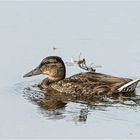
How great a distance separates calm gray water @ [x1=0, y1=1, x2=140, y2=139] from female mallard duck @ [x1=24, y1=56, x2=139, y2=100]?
35cm

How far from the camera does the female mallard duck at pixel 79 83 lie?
46.5 ft

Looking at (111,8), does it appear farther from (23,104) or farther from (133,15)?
(23,104)

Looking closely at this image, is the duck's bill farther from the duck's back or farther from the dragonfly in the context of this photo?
the dragonfly

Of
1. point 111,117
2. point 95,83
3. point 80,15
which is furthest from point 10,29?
point 111,117

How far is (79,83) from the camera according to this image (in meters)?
14.6

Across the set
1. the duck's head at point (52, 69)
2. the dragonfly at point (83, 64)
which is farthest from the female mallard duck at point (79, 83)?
the dragonfly at point (83, 64)

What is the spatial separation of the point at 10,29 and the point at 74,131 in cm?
713

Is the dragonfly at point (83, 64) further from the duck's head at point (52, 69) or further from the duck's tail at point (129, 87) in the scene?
the duck's tail at point (129, 87)

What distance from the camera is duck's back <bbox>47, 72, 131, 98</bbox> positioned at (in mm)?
14219

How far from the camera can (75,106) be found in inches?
519

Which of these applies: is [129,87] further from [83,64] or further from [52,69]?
[52,69]

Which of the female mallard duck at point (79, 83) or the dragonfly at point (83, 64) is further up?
the dragonfly at point (83, 64)

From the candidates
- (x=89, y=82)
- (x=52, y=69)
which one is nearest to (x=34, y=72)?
(x=52, y=69)

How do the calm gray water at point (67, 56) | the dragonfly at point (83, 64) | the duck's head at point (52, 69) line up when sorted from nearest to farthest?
1. the calm gray water at point (67, 56)
2. the duck's head at point (52, 69)
3. the dragonfly at point (83, 64)
